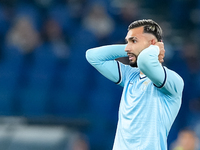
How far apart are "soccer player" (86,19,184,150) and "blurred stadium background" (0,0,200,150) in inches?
106

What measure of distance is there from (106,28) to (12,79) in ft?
5.66

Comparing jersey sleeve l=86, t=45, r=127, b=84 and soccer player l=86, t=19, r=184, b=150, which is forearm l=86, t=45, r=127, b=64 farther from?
soccer player l=86, t=19, r=184, b=150

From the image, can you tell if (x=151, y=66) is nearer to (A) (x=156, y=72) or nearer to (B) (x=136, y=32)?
(A) (x=156, y=72)

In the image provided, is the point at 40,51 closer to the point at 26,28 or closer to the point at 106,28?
the point at 26,28

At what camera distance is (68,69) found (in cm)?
671

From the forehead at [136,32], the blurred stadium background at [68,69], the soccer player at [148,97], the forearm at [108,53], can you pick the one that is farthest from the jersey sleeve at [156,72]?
the blurred stadium background at [68,69]

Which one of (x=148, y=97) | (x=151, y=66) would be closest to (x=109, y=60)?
(x=148, y=97)

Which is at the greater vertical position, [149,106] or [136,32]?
[136,32]

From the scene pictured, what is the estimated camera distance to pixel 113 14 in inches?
302

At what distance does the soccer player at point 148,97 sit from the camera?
2906 millimetres

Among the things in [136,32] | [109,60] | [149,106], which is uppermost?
[136,32]

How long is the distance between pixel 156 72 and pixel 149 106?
0.26 metres

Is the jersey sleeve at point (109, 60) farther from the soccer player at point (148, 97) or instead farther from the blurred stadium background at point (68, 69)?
the blurred stadium background at point (68, 69)

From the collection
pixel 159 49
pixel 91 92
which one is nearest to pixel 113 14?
pixel 91 92
